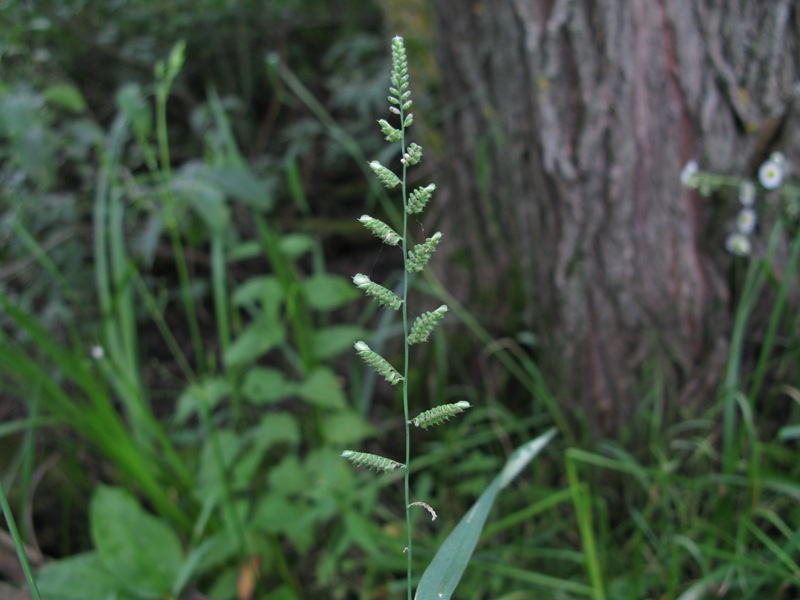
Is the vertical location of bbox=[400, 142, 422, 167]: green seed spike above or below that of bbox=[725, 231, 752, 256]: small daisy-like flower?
above

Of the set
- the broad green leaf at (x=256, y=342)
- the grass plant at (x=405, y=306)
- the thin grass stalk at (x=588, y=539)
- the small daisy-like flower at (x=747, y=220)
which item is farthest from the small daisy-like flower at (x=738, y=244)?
the grass plant at (x=405, y=306)

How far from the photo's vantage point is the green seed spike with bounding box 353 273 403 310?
1.63 ft

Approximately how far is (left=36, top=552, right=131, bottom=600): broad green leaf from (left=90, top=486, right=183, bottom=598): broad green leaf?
17mm

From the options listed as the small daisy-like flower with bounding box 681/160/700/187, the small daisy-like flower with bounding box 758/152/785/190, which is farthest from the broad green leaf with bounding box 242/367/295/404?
the small daisy-like flower with bounding box 758/152/785/190

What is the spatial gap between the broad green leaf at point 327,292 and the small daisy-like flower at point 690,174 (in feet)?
2.32

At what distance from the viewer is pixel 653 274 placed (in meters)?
1.43

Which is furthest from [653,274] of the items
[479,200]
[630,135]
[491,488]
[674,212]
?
[491,488]

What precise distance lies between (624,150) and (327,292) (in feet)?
2.28

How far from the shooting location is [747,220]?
1.35m

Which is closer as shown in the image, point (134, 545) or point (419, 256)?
point (419, 256)

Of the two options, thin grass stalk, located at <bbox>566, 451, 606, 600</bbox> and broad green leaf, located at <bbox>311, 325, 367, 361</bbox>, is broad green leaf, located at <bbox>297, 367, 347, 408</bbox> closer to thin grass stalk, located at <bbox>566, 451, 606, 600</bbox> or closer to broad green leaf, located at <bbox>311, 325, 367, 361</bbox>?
broad green leaf, located at <bbox>311, 325, 367, 361</bbox>

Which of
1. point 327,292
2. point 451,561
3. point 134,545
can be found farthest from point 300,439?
point 451,561

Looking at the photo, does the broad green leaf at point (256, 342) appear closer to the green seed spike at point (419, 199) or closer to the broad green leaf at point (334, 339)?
the broad green leaf at point (334, 339)

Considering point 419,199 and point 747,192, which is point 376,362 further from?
point 747,192
